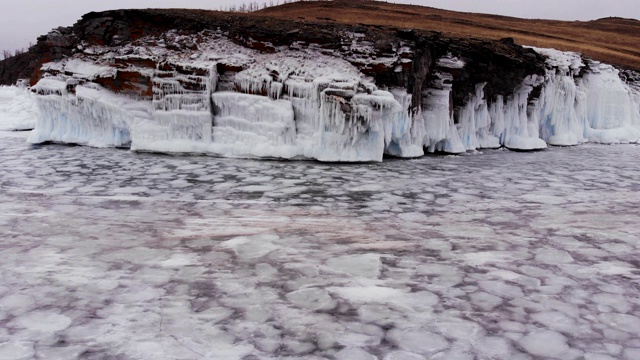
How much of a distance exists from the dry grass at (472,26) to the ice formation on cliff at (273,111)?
2.06m

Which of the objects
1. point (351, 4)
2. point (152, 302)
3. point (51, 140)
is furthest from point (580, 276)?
point (351, 4)

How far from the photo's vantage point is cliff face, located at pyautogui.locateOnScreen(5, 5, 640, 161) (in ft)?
19.7

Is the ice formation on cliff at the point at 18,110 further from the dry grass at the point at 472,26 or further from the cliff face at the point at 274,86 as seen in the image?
the dry grass at the point at 472,26

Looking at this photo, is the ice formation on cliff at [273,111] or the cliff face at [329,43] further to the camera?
the cliff face at [329,43]

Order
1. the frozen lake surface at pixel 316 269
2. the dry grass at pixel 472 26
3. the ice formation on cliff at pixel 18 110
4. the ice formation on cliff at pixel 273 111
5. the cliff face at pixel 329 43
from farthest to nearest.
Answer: the dry grass at pixel 472 26, the ice formation on cliff at pixel 18 110, the cliff face at pixel 329 43, the ice formation on cliff at pixel 273 111, the frozen lake surface at pixel 316 269

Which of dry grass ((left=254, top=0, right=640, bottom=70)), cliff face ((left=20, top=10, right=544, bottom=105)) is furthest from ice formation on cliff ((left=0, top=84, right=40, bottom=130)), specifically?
dry grass ((left=254, top=0, right=640, bottom=70))

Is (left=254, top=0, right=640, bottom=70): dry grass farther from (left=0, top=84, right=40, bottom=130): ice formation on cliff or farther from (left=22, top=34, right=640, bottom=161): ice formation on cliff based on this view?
(left=0, top=84, right=40, bottom=130): ice formation on cliff

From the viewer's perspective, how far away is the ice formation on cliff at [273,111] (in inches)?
233

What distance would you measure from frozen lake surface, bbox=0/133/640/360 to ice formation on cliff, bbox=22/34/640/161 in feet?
4.61

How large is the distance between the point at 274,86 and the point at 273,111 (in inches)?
13.5

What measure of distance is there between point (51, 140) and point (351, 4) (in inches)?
325

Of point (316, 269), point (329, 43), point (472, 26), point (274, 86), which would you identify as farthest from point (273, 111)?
point (472, 26)

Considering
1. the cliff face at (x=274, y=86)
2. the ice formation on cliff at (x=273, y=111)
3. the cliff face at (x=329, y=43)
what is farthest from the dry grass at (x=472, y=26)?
the ice formation on cliff at (x=273, y=111)

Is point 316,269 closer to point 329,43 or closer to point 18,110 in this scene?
point 329,43
